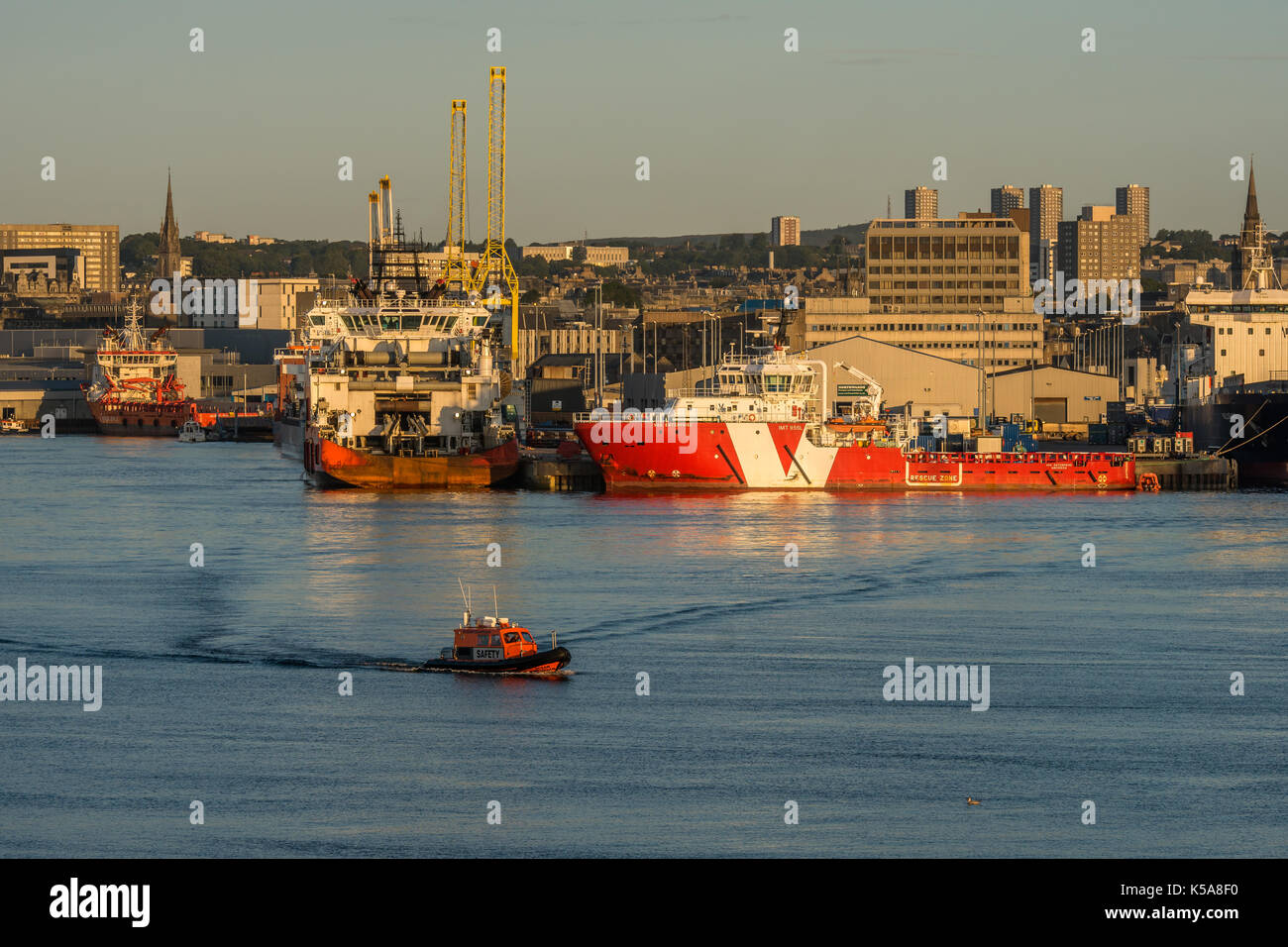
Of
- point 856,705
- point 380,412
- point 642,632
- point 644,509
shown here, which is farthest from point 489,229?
point 856,705

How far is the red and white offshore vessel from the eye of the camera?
6406cm

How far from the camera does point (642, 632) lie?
33.1m

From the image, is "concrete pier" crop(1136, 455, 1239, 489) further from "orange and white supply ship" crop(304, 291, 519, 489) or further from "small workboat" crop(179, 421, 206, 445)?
"small workboat" crop(179, 421, 206, 445)

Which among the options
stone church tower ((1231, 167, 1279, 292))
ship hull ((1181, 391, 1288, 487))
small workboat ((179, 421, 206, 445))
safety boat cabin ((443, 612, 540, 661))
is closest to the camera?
safety boat cabin ((443, 612, 540, 661))

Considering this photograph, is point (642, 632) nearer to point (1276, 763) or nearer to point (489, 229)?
point (1276, 763)

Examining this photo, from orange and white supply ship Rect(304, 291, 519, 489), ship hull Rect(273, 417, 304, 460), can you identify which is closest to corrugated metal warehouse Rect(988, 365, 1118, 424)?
orange and white supply ship Rect(304, 291, 519, 489)

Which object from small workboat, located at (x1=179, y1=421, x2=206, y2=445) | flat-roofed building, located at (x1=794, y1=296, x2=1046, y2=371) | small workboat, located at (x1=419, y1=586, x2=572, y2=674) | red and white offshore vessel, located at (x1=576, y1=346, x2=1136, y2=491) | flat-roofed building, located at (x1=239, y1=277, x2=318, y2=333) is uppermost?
flat-roofed building, located at (x1=239, y1=277, x2=318, y2=333)

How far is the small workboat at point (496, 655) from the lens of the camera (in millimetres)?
28531

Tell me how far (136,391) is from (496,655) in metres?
110

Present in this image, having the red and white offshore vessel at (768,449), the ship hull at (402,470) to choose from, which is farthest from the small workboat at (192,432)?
the red and white offshore vessel at (768,449)

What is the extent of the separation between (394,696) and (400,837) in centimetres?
755

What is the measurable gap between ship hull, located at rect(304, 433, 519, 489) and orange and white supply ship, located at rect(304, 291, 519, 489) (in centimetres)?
4

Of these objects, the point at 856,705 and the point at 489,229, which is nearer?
the point at 856,705
